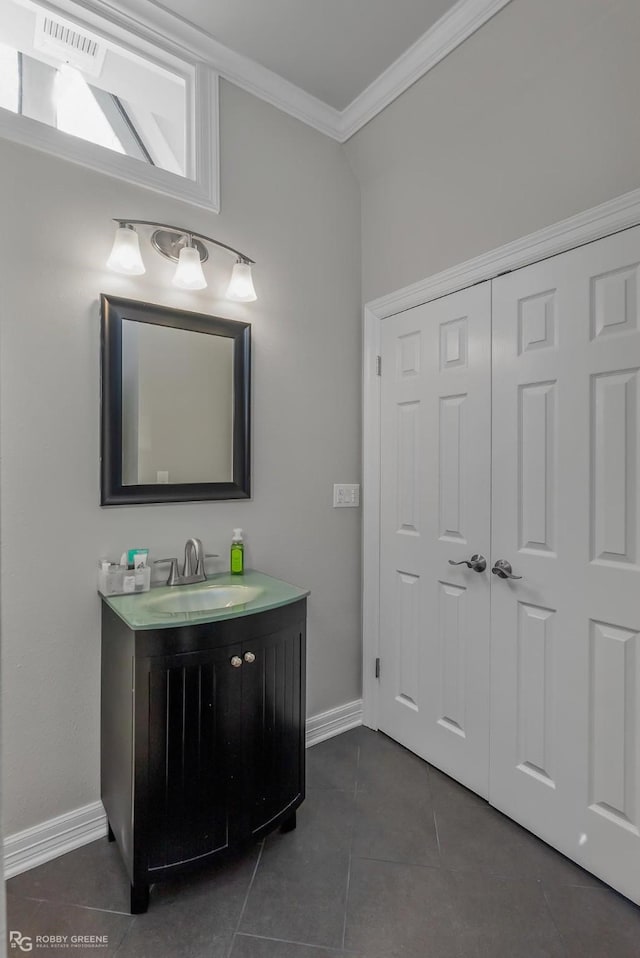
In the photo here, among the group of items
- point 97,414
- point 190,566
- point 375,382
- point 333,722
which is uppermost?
point 375,382

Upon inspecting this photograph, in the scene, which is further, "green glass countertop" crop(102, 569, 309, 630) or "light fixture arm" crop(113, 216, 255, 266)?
"light fixture arm" crop(113, 216, 255, 266)

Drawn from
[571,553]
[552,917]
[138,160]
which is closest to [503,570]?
[571,553]

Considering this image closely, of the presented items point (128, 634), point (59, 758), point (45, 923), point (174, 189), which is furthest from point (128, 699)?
point (174, 189)

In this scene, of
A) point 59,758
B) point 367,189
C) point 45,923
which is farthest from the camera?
point 367,189

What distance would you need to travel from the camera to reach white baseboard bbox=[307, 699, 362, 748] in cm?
234

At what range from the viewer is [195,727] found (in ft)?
4.92

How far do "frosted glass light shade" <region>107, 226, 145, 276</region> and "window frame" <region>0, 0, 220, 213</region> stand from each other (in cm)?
25

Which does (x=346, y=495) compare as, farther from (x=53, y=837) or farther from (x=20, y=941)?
(x=20, y=941)

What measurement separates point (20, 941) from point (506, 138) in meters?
2.89

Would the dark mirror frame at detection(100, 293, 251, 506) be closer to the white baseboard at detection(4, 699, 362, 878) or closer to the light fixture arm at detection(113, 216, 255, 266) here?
the light fixture arm at detection(113, 216, 255, 266)

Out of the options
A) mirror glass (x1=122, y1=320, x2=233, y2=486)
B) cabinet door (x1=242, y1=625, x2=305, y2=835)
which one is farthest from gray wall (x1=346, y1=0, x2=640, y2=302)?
cabinet door (x1=242, y1=625, x2=305, y2=835)

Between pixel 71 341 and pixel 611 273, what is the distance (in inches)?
68.2

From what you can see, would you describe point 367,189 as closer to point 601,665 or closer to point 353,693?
point 601,665

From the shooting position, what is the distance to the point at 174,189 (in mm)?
1931
